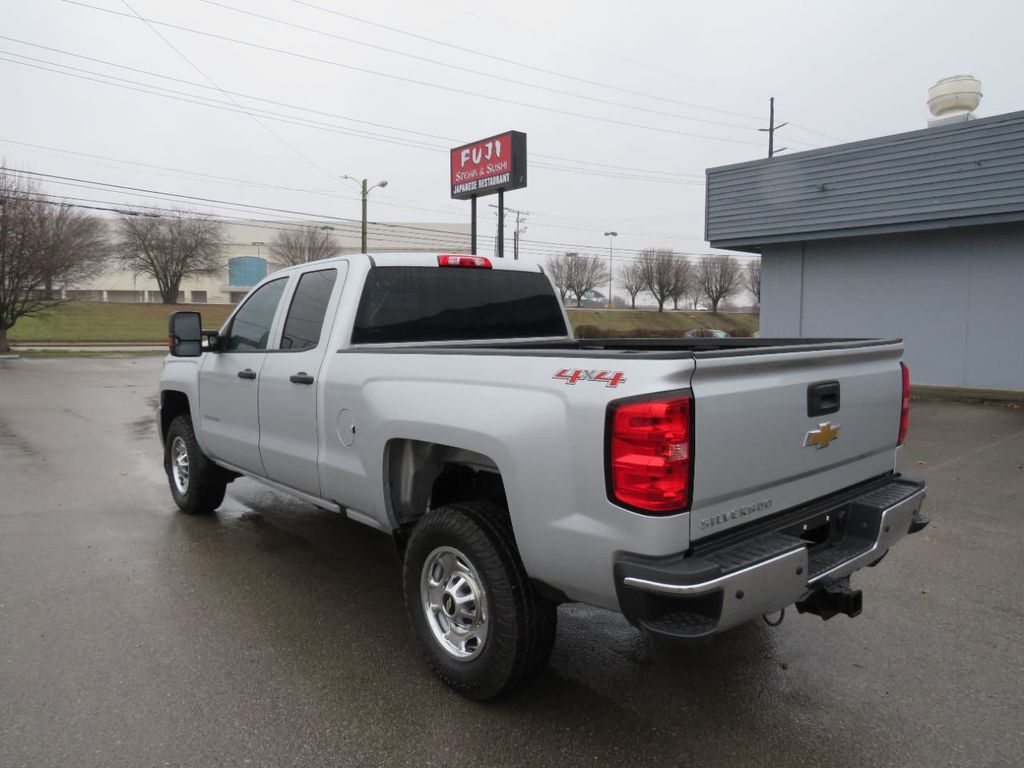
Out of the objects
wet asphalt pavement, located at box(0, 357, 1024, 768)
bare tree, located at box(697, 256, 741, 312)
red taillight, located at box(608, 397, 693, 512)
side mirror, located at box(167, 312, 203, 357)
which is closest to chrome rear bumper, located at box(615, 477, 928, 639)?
red taillight, located at box(608, 397, 693, 512)

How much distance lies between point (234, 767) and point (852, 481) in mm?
2807

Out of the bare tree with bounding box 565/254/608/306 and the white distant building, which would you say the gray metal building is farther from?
the white distant building

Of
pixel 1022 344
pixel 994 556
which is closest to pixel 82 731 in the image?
pixel 994 556

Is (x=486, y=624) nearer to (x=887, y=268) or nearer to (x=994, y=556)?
(x=994, y=556)

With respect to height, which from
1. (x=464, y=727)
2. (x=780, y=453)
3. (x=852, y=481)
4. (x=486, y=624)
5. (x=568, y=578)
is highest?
(x=780, y=453)

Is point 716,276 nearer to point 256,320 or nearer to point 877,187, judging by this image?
point 877,187

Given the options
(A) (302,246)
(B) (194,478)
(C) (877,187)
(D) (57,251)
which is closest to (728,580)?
(B) (194,478)

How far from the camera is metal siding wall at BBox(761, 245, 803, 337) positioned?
15617mm

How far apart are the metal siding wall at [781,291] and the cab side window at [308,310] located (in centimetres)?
1307

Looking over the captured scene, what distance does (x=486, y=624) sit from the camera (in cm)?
300

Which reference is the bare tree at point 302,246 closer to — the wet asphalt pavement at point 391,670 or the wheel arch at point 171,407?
the wheel arch at point 171,407

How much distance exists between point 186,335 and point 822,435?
4.18 metres

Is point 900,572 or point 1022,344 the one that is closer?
point 900,572

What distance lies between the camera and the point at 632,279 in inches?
3406
